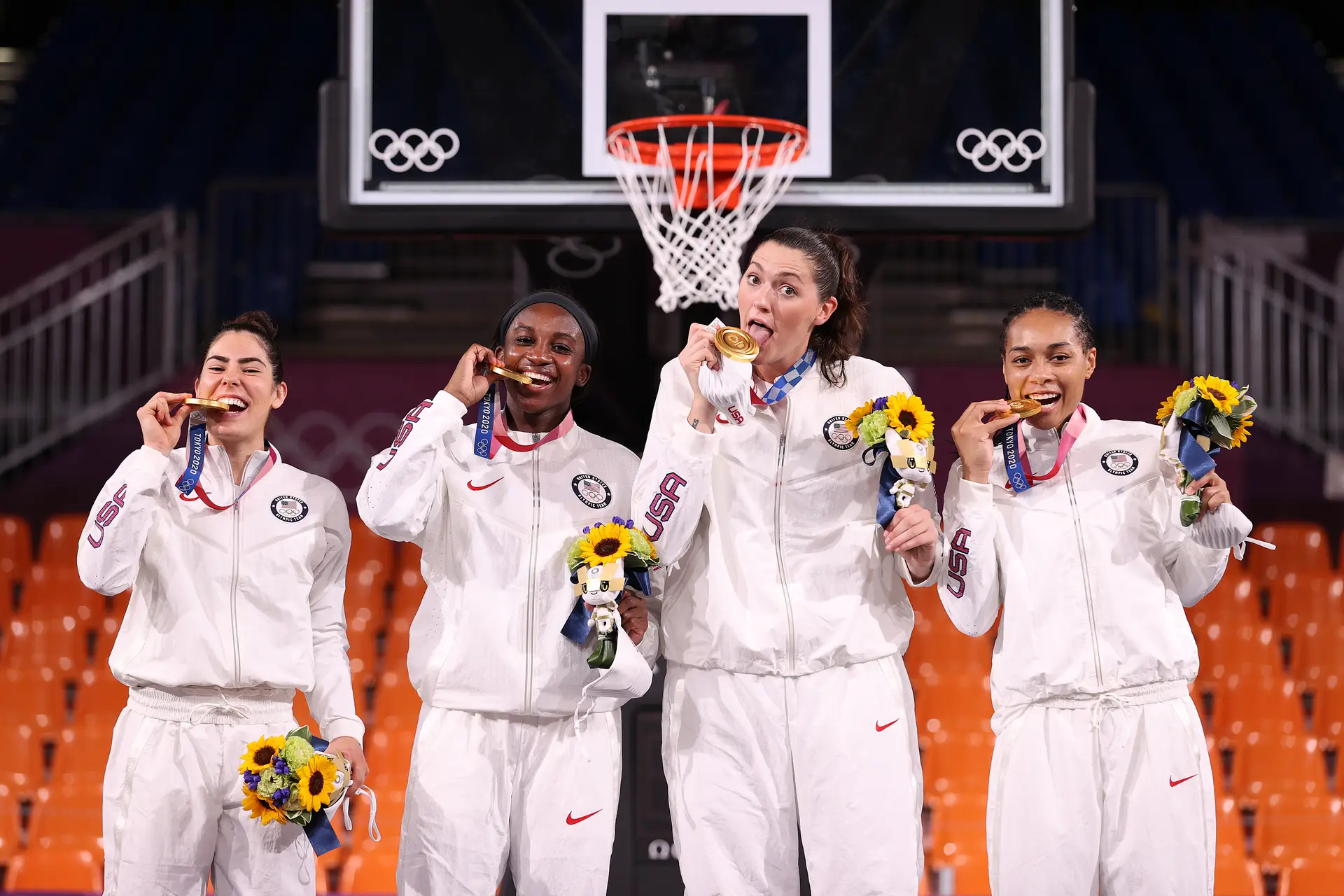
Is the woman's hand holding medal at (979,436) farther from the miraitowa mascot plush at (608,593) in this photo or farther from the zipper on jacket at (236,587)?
the zipper on jacket at (236,587)

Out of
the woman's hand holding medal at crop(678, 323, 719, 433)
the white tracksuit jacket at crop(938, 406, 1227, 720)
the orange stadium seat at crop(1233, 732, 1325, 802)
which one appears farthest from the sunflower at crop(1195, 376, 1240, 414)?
the orange stadium seat at crop(1233, 732, 1325, 802)

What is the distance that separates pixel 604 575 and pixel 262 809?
917mm

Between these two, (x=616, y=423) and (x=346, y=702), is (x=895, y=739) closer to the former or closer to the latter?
(x=346, y=702)

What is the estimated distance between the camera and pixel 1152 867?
330 centimetres

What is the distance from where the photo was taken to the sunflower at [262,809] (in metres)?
3.21

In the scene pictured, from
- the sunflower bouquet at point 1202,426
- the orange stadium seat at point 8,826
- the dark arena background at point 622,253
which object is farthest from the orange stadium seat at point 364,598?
the sunflower bouquet at point 1202,426

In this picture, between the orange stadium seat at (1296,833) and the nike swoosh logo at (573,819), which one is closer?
the nike swoosh logo at (573,819)

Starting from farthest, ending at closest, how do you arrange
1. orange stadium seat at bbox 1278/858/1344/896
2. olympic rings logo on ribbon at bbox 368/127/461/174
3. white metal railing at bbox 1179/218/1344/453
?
1. white metal railing at bbox 1179/218/1344/453
2. orange stadium seat at bbox 1278/858/1344/896
3. olympic rings logo on ribbon at bbox 368/127/461/174

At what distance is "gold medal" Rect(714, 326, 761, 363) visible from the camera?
3.17m

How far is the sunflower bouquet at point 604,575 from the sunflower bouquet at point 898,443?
0.53 meters

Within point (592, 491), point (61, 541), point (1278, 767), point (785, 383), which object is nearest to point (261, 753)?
point (592, 491)

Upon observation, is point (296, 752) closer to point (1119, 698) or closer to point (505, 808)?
point (505, 808)

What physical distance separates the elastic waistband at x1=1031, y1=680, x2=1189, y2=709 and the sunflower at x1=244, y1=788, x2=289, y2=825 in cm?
175

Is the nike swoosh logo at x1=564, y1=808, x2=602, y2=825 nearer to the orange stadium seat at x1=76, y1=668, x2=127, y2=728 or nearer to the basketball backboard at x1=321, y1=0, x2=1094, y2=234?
the basketball backboard at x1=321, y1=0, x2=1094, y2=234
